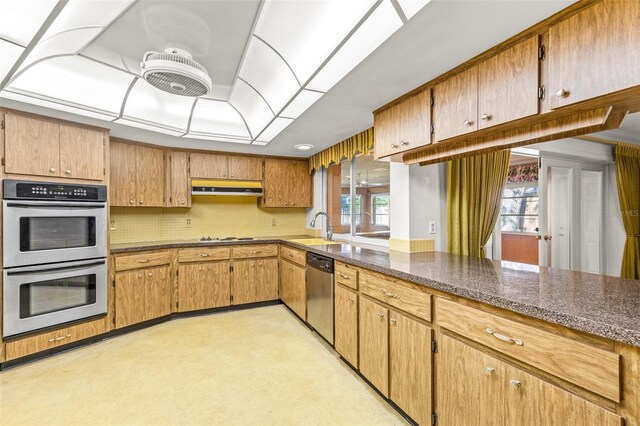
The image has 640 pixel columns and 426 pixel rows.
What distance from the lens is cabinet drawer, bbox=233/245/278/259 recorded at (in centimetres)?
400

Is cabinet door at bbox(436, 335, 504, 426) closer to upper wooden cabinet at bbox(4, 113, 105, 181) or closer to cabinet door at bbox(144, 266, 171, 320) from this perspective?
cabinet door at bbox(144, 266, 171, 320)

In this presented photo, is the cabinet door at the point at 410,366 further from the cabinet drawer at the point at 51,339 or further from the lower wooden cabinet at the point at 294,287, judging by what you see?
the cabinet drawer at the point at 51,339

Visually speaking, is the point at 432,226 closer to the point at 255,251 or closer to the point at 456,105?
the point at 456,105

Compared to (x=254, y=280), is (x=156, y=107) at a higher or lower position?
higher

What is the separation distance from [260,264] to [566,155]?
158 inches

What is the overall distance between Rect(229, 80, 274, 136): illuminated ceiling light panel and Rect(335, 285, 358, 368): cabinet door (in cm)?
181

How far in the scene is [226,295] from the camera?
3936 millimetres

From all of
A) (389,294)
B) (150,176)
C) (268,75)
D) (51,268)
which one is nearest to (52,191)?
(51,268)

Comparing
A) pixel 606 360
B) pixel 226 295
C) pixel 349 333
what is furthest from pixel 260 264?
pixel 606 360

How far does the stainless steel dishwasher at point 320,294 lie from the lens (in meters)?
2.79

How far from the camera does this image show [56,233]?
9.11 feet

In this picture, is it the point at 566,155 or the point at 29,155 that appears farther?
the point at 566,155

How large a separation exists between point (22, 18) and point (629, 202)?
578 cm

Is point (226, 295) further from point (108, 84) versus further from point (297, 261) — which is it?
point (108, 84)
